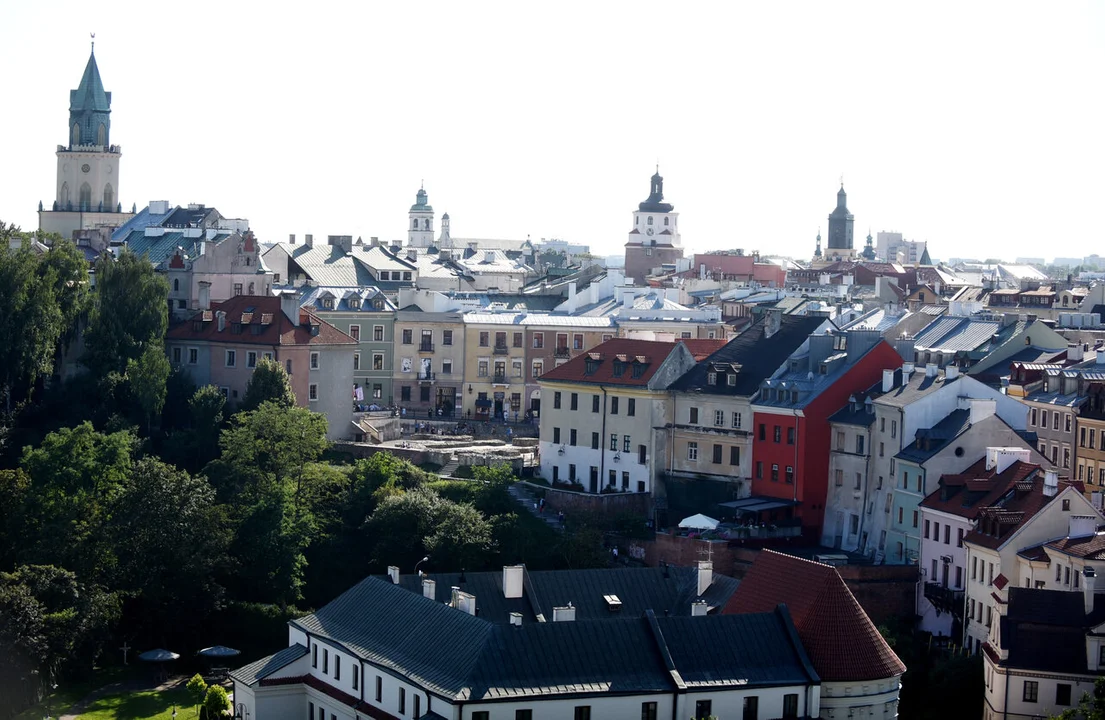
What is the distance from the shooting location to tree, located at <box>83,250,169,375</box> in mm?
101750

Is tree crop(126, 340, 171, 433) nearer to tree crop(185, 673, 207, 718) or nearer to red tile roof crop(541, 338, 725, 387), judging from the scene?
red tile roof crop(541, 338, 725, 387)

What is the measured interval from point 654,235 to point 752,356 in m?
85.8

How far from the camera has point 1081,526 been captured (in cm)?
7044

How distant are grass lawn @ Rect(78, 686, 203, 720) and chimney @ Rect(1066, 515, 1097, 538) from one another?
1285 inches

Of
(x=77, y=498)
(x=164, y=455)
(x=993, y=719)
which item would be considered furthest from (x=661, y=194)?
(x=993, y=719)

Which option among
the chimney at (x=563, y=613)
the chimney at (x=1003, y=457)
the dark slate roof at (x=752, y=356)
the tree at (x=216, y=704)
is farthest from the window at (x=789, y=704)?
the dark slate roof at (x=752, y=356)

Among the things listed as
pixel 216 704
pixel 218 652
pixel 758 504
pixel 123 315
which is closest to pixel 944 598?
pixel 758 504

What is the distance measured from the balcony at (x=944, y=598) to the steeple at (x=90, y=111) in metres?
84.5

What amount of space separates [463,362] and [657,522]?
102ft

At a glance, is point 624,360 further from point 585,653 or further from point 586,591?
point 585,653

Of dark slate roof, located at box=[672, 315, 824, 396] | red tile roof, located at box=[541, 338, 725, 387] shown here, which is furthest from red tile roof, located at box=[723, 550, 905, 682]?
red tile roof, located at box=[541, 338, 725, 387]

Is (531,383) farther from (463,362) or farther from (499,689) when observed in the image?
(499,689)

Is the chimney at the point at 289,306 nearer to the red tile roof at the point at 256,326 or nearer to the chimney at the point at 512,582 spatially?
the red tile roof at the point at 256,326

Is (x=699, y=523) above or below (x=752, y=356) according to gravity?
below
